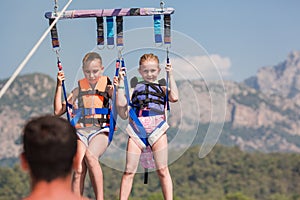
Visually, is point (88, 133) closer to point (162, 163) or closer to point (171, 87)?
point (162, 163)

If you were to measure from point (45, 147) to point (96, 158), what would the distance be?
6062mm

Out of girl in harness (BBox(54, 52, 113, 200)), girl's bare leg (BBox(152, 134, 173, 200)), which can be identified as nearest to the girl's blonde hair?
girl in harness (BBox(54, 52, 113, 200))

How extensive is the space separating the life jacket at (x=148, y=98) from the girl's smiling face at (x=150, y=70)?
104mm

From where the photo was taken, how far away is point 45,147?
16.3ft

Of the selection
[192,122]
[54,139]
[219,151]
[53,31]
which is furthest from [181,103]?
[219,151]

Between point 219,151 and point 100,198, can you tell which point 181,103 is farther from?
point 219,151

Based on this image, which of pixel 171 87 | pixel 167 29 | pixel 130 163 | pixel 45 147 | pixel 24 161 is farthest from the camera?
pixel 167 29

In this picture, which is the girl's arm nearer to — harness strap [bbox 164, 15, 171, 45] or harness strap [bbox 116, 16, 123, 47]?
harness strap [bbox 164, 15, 171, 45]

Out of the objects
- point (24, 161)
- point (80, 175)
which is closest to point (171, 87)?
point (80, 175)

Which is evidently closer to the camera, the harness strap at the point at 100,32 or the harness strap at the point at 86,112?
the harness strap at the point at 86,112

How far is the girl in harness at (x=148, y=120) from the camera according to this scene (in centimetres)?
1093

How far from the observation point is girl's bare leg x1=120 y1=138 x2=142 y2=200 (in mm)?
10922

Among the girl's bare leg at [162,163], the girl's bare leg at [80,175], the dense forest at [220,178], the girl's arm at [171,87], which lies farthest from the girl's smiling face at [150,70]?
the dense forest at [220,178]

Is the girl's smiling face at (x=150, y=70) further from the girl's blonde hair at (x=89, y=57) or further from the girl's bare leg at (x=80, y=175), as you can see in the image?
the girl's bare leg at (x=80, y=175)
